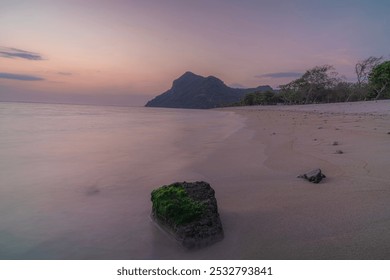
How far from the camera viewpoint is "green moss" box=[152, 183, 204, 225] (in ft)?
7.63

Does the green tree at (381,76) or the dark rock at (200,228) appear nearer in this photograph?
the dark rock at (200,228)

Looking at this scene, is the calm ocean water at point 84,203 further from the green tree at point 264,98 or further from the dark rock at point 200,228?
the green tree at point 264,98

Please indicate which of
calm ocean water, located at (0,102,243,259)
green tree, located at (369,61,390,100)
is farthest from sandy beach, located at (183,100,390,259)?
green tree, located at (369,61,390,100)

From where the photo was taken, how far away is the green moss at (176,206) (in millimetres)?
2324

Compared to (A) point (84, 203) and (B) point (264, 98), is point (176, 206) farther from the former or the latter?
(B) point (264, 98)

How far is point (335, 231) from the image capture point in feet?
7.45

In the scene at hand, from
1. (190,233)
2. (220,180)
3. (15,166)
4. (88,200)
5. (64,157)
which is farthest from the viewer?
(64,157)

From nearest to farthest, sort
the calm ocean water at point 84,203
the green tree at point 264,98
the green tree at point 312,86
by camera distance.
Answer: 1. the calm ocean water at point 84,203
2. the green tree at point 312,86
3. the green tree at point 264,98

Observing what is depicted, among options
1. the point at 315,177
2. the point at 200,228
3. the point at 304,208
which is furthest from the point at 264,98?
the point at 200,228

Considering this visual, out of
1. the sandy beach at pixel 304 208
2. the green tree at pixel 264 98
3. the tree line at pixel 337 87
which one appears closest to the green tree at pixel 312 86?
the tree line at pixel 337 87

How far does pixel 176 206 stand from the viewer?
2.44 m

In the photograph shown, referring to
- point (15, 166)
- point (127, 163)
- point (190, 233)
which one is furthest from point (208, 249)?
point (15, 166)
